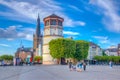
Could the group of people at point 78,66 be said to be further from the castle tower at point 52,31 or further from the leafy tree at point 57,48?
the castle tower at point 52,31

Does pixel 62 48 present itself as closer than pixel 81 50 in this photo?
Yes

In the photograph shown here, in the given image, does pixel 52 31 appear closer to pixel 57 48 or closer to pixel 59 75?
pixel 57 48

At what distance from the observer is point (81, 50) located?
10650cm

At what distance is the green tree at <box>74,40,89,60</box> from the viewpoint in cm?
10506

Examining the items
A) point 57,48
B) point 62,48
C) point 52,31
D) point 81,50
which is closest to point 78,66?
point 62,48

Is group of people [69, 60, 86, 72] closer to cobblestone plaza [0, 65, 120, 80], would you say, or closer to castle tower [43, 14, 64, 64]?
cobblestone plaza [0, 65, 120, 80]

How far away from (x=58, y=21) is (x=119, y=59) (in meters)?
44.6

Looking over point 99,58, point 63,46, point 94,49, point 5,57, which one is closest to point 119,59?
point 99,58

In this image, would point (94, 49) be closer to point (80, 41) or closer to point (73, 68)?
point (80, 41)

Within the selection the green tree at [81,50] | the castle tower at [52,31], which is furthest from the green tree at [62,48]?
the castle tower at [52,31]

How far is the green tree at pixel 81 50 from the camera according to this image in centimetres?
10506

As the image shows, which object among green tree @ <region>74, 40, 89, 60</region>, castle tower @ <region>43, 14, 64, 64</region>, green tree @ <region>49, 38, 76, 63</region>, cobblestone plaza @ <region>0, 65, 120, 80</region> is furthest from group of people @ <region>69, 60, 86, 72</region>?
castle tower @ <region>43, 14, 64, 64</region>

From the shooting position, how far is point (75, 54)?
10462 centimetres

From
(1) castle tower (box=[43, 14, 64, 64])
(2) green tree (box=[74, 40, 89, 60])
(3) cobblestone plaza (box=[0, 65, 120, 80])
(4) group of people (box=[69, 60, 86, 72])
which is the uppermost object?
(1) castle tower (box=[43, 14, 64, 64])
